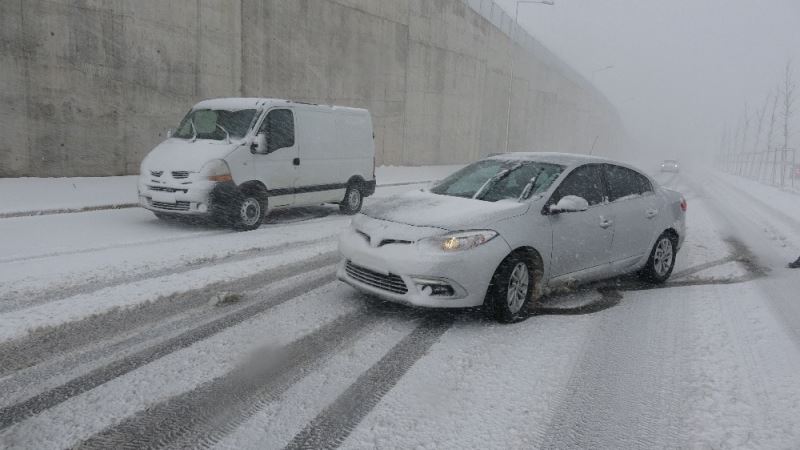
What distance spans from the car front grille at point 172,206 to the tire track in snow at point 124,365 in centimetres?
392

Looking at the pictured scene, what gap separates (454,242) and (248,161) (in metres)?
5.58

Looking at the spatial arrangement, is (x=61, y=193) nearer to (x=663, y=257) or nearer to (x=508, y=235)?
(x=508, y=235)

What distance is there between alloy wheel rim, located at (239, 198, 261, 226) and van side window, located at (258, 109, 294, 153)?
93 centimetres

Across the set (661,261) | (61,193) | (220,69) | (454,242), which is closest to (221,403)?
(454,242)

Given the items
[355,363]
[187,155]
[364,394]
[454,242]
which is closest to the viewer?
[364,394]

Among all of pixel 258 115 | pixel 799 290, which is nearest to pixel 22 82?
pixel 258 115

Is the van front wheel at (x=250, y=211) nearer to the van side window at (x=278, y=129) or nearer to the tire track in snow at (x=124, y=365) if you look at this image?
the van side window at (x=278, y=129)

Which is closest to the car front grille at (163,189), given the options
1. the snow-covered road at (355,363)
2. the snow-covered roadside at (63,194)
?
the snow-covered road at (355,363)

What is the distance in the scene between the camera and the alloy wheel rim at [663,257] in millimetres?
6848

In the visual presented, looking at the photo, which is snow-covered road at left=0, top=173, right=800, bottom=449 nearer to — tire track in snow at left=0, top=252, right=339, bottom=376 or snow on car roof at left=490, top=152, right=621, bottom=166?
tire track in snow at left=0, top=252, right=339, bottom=376

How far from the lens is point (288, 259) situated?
7418mm

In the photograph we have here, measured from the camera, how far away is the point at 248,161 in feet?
30.8

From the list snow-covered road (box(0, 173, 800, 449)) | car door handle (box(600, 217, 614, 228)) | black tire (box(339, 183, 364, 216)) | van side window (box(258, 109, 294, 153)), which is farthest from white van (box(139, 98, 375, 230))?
car door handle (box(600, 217, 614, 228))

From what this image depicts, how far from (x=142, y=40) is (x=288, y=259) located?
413 inches
